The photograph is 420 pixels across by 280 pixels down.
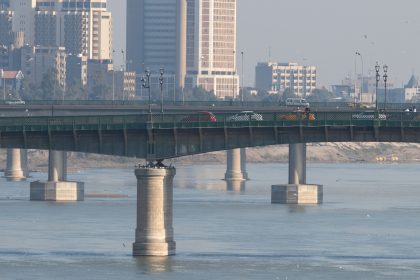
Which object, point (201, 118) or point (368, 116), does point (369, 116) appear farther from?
point (201, 118)

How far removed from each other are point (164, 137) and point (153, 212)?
8201 mm

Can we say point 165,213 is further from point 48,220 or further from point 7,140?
point 48,220

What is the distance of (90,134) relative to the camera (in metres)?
141

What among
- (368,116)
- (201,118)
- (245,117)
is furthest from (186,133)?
(368,116)

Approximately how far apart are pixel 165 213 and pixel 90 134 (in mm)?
10013

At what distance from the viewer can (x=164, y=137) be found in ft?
466

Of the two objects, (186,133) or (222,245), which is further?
(222,245)

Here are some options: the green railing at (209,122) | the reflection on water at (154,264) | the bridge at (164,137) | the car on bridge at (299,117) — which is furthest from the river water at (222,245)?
the car on bridge at (299,117)

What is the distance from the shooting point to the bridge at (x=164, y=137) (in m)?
137

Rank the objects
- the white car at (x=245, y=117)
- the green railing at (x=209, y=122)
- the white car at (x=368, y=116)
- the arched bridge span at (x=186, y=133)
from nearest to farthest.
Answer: the green railing at (x=209, y=122), the arched bridge span at (x=186, y=133), the white car at (x=368, y=116), the white car at (x=245, y=117)

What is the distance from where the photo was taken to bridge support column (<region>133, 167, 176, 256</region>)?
136500mm

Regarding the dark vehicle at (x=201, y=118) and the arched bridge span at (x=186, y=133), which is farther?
the dark vehicle at (x=201, y=118)

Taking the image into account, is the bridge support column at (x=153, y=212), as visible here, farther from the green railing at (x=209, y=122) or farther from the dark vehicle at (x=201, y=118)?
the dark vehicle at (x=201, y=118)

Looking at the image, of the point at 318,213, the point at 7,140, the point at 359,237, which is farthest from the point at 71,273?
the point at 318,213
